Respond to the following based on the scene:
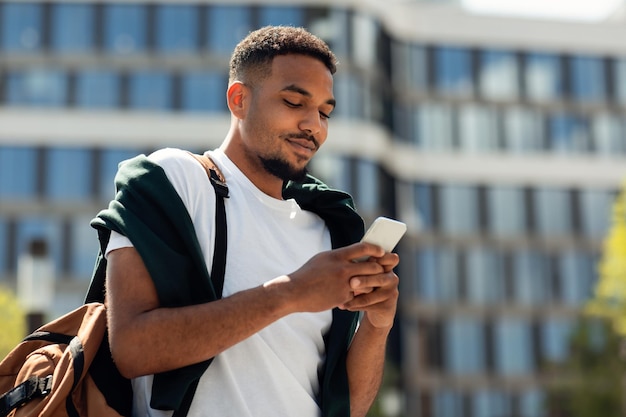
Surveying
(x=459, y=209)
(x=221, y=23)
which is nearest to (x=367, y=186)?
(x=459, y=209)

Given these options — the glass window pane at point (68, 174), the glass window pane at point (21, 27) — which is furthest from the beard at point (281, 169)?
the glass window pane at point (21, 27)

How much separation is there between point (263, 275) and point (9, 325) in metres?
22.3

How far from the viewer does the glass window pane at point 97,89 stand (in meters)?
37.2

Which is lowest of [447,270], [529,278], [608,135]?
[529,278]

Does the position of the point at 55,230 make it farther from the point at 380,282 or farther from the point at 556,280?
the point at 380,282

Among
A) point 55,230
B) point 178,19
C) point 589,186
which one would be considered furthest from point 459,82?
point 55,230

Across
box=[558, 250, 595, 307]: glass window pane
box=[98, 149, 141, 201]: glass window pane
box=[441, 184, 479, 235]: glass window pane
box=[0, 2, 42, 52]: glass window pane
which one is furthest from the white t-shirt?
box=[558, 250, 595, 307]: glass window pane

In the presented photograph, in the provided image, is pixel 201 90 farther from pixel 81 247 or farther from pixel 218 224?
pixel 218 224

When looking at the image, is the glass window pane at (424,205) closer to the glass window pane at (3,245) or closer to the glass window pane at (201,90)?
the glass window pane at (201,90)

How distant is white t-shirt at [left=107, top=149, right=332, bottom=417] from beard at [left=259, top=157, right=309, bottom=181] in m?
0.07

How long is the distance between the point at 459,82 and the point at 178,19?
1125 centimetres

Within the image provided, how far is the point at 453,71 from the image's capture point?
42.0m

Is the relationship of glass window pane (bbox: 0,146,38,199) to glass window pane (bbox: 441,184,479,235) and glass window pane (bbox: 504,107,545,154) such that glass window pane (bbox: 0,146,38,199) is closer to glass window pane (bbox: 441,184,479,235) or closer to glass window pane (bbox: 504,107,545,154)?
glass window pane (bbox: 441,184,479,235)

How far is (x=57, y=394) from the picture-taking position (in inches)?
93.0
